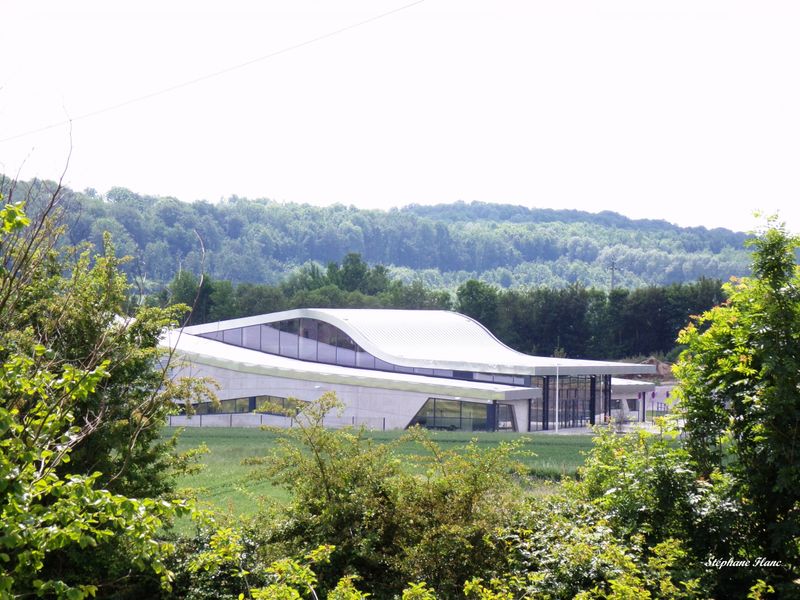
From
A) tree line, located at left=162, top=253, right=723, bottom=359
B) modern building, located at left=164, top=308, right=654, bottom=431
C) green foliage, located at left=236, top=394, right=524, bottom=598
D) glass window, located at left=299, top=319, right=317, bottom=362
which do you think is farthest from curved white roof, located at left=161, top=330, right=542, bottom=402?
tree line, located at left=162, top=253, right=723, bottom=359

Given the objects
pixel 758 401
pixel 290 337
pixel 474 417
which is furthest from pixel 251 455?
pixel 290 337

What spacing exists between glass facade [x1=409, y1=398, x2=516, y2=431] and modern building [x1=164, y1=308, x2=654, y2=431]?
0.16ft

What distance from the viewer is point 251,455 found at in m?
27.7

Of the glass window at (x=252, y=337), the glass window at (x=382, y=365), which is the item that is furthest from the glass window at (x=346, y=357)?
the glass window at (x=252, y=337)

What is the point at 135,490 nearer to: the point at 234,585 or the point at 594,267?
the point at 234,585

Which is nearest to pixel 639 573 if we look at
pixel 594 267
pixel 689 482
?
pixel 689 482

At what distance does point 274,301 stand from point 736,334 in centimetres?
7959

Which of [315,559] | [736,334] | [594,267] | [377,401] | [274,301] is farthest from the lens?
[594,267]

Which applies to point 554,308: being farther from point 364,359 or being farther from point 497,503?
point 497,503

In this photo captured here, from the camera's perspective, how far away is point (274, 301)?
286 feet

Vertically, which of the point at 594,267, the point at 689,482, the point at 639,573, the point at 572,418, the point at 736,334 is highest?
the point at 594,267

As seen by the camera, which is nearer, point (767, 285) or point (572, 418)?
point (767, 285)

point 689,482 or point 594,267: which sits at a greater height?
point 594,267

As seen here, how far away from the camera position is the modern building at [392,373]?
43312 mm
